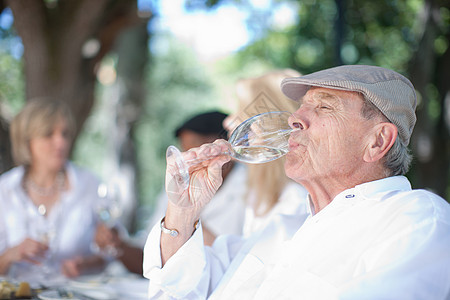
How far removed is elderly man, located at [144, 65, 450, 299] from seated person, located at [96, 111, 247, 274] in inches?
49.7

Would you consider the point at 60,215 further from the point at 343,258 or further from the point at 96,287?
the point at 343,258

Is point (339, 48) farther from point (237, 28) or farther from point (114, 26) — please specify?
point (237, 28)

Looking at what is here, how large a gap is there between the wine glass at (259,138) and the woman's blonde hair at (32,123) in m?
2.39

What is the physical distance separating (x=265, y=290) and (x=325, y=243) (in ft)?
0.96

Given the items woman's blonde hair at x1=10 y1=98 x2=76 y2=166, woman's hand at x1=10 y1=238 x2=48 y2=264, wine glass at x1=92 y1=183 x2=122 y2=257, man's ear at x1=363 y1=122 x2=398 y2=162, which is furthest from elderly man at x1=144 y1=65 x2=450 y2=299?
woman's blonde hair at x1=10 y1=98 x2=76 y2=166

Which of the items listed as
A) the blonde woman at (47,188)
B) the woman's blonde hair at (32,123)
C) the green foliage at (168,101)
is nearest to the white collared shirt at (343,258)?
the blonde woman at (47,188)

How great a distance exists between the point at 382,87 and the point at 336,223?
1.73ft

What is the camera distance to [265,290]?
1.83 metres

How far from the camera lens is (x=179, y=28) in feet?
55.7

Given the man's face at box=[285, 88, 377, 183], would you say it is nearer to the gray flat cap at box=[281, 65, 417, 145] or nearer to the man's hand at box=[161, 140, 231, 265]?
the gray flat cap at box=[281, 65, 417, 145]

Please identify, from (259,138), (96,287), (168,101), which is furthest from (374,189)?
(168,101)

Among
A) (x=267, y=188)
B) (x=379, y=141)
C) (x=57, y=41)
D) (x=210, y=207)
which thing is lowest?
(x=210, y=207)

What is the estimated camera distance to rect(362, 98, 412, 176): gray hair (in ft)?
6.12

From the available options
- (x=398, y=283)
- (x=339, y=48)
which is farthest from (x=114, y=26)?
(x=398, y=283)
